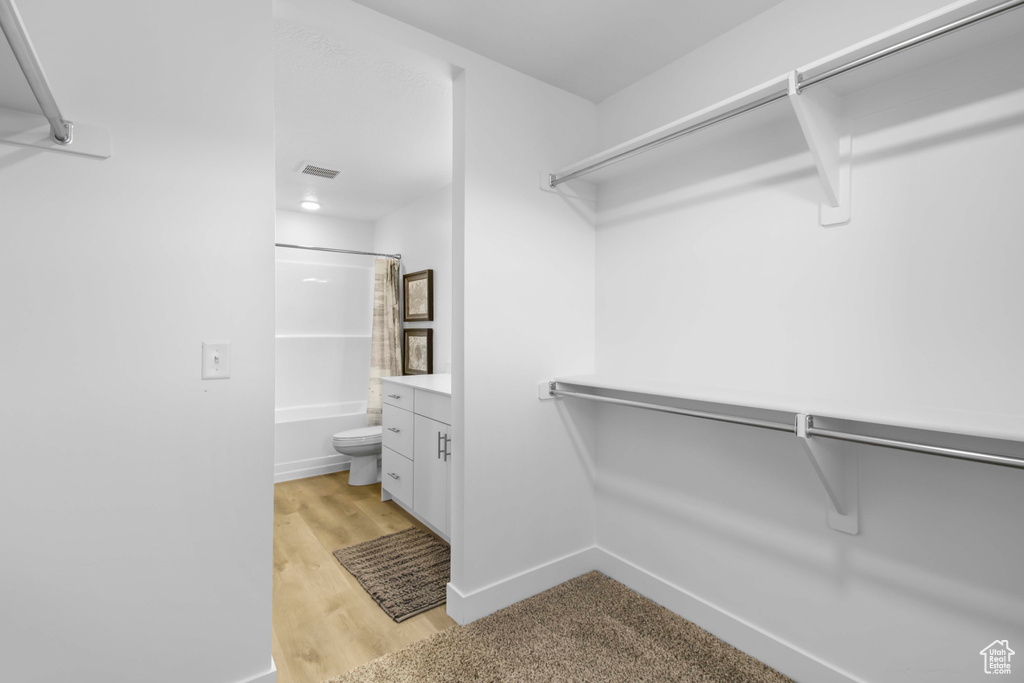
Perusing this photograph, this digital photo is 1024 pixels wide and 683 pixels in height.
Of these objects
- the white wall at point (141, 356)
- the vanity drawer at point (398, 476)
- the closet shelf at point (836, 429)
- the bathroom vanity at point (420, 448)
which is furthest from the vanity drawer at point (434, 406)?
the white wall at point (141, 356)

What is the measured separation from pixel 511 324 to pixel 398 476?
61.0 inches

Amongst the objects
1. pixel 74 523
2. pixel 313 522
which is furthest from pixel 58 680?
pixel 313 522

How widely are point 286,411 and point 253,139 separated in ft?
11.1

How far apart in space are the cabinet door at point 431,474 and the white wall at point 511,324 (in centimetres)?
55

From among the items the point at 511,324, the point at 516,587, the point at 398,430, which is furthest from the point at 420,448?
the point at 511,324

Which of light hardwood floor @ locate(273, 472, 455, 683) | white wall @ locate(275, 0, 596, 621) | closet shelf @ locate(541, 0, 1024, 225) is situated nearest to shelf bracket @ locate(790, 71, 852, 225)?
closet shelf @ locate(541, 0, 1024, 225)

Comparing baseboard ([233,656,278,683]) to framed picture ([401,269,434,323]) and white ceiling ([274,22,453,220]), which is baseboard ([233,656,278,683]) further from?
framed picture ([401,269,434,323])

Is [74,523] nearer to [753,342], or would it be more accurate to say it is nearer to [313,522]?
[313,522]

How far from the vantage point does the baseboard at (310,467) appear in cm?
379

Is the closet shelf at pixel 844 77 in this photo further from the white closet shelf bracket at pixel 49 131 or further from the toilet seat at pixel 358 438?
the toilet seat at pixel 358 438

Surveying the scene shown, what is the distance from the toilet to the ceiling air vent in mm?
1912

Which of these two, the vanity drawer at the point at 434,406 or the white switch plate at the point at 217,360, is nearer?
the white switch plate at the point at 217,360

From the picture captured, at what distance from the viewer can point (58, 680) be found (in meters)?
1.20

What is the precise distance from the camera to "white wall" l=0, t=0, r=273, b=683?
117cm
